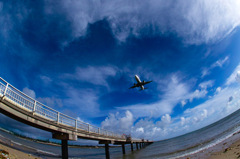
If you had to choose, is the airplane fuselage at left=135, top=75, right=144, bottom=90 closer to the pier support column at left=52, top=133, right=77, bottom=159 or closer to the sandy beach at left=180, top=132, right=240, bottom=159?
the sandy beach at left=180, top=132, right=240, bottom=159

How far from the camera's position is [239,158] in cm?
862

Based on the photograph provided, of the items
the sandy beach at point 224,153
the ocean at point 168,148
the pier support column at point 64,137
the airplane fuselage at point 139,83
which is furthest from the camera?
the airplane fuselage at point 139,83

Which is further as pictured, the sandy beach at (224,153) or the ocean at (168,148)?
the ocean at (168,148)

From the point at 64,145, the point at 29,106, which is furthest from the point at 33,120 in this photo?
the point at 64,145

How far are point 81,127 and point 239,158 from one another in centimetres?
1529

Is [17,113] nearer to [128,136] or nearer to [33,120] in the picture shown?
[33,120]

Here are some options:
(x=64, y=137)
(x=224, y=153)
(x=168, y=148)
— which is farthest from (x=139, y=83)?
(x=64, y=137)

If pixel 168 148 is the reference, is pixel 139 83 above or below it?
above

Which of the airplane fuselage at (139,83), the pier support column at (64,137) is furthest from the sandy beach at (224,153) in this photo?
the airplane fuselage at (139,83)

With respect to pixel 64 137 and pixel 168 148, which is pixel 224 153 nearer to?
pixel 64 137

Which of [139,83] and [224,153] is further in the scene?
[139,83]

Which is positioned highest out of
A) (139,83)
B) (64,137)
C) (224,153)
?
(139,83)

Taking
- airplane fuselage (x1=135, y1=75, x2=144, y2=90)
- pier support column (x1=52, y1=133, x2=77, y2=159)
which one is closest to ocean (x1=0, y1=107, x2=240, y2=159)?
pier support column (x1=52, y1=133, x2=77, y2=159)

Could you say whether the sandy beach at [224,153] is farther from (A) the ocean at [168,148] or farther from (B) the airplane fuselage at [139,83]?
(B) the airplane fuselage at [139,83]
